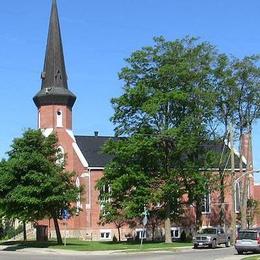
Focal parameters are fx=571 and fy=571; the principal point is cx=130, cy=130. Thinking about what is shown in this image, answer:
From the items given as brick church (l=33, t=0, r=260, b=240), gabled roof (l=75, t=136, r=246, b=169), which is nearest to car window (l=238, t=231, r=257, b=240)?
gabled roof (l=75, t=136, r=246, b=169)

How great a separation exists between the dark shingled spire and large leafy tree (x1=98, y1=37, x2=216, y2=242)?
46.4ft

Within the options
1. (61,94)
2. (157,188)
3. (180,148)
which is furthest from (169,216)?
(61,94)

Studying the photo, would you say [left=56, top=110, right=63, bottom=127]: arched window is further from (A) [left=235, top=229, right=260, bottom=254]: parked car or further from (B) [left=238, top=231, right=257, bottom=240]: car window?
(B) [left=238, top=231, right=257, bottom=240]: car window

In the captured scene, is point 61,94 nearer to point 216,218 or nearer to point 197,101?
point 197,101

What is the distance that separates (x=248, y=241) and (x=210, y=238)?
8.00 meters

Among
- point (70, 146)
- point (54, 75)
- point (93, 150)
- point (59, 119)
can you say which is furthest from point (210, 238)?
point (54, 75)

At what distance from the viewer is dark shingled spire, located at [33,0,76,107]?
65.4 meters

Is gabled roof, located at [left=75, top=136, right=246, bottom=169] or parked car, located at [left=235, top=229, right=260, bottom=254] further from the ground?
gabled roof, located at [left=75, top=136, right=246, bottom=169]

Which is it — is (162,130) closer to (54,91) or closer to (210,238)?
(210,238)

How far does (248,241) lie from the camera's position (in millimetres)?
36594

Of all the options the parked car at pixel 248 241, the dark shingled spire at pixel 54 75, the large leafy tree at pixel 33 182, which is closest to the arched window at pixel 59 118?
the dark shingled spire at pixel 54 75

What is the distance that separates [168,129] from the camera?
50625 millimetres

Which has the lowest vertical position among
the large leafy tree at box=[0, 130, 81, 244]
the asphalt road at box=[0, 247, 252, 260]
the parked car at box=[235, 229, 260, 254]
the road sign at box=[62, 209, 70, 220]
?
the asphalt road at box=[0, 247, 252, 260]

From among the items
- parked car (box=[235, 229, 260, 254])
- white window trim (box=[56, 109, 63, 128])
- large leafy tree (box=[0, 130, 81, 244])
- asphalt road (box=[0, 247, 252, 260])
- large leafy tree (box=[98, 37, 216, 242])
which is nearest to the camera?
asphalt road (box=[0, 247, 252, 260])
